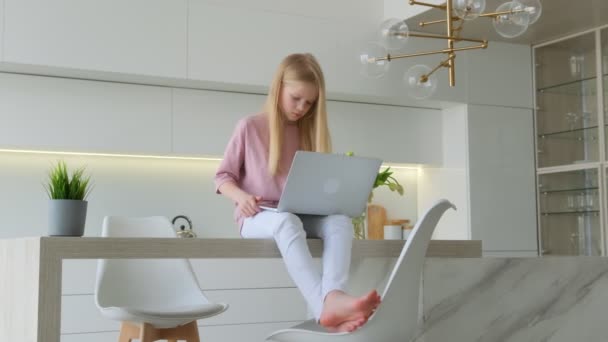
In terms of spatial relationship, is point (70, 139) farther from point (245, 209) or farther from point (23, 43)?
point (245, 209)

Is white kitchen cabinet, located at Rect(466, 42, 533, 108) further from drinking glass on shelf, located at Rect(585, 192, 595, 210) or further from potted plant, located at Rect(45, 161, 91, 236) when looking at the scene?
potted plant, located at Rect(45, 161, 91, 236)

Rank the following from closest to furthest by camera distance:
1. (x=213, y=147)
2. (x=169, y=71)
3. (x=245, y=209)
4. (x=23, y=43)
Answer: (x=245, y=209)
(x=23, y=43)
(x=169, y=71)
(x=213, y=147)

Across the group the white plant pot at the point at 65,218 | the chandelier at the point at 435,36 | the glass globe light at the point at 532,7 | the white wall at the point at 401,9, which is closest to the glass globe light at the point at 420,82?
the chandelier at the point at 435,36

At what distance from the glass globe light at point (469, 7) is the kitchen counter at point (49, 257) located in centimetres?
129

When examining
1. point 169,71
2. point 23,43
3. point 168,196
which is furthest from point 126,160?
point 23,43

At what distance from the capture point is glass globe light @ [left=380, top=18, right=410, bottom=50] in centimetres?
322

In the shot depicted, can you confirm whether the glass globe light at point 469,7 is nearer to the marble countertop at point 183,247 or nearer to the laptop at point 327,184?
the laptop at point 327,184

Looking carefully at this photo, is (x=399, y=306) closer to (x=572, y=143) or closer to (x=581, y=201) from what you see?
(x=581, y=201)

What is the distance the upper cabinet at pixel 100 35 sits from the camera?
3.83 meters

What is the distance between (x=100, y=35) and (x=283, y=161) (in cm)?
182

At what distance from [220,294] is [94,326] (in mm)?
666

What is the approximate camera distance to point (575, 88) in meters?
5.05

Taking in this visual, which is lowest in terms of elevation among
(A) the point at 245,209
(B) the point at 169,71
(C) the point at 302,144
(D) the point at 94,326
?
(D) the point at 94,326

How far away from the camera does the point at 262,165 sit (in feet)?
8.26
